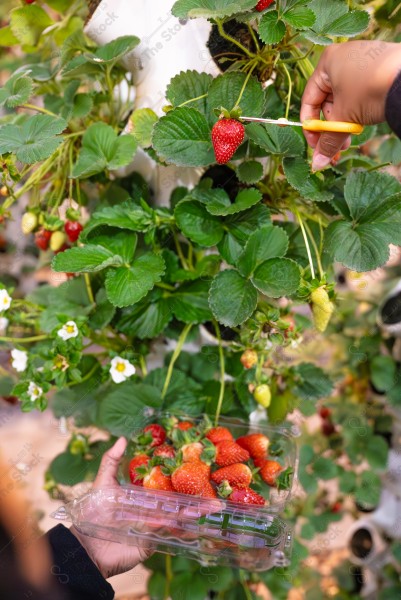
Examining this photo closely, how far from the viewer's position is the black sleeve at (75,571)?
896 millimetres

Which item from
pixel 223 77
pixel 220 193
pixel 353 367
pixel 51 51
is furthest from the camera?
pixel 353 367

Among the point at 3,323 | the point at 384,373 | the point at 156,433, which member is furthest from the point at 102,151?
the point at 384,373

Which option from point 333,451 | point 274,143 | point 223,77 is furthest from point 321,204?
point 333,451

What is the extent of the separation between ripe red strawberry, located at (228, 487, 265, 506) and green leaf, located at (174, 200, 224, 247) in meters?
0.41

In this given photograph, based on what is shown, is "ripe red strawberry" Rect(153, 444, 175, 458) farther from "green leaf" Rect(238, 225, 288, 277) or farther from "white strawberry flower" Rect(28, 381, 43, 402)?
"green leaf" Rect(238, 225, 288, 277)

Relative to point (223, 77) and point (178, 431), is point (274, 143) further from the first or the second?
point (178, 431)

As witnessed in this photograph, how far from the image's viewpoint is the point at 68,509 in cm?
82

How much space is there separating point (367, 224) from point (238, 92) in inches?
11.3

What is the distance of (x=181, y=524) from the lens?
2.64 feet

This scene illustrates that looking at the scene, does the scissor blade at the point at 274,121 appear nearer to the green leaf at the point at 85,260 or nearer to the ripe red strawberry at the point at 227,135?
the ripe red strawberry at the point at 227,135

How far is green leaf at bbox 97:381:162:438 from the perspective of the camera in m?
0.97

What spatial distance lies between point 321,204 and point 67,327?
50cm

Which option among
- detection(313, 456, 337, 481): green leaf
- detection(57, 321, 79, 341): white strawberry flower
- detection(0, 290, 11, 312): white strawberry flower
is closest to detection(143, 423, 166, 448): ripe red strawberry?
detection(57, 321, 79, 341): white strawberry flower

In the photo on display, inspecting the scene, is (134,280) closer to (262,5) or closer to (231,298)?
(231,298)
